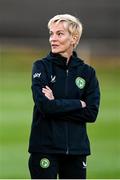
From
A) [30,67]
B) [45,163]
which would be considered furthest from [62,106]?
[30,67]

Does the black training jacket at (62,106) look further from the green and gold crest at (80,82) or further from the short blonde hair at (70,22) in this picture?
the short blonde hair at (70,22)

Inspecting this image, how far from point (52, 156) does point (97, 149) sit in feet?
11.9

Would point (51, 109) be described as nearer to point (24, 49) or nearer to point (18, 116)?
point (18, 116)

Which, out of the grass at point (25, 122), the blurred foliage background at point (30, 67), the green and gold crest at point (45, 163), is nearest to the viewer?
the green and gold crest at point (45, 163)

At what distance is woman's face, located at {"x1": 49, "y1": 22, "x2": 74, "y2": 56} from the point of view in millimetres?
3275

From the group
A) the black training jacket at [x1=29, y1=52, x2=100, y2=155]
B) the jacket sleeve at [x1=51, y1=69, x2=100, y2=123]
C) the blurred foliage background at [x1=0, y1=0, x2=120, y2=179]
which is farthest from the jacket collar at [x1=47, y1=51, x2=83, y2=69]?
the blurred foliage background at [x1=0, y1=0, x2=120, y2=179]

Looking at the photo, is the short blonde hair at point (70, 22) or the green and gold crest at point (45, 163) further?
the short blonde hair at point (70, 22)

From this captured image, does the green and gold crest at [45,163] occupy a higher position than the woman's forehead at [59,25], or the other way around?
the woman's forehead at [59,25]

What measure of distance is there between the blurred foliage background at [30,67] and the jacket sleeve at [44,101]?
203cm

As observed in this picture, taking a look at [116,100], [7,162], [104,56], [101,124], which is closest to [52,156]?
[7,162]

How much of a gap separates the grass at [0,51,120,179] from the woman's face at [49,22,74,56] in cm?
207

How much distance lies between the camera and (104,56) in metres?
15.9

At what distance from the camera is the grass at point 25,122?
5.79m

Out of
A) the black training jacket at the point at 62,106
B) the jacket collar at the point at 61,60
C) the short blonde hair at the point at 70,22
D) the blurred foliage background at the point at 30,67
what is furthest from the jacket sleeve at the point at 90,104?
the blurred foliage background at the point at 30,67
